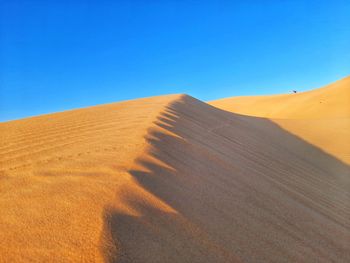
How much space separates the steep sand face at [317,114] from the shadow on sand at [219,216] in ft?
16.9

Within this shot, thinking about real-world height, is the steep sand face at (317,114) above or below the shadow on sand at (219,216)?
above

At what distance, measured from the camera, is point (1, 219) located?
1753mm

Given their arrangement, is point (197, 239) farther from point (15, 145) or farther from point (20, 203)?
point (15, 145)

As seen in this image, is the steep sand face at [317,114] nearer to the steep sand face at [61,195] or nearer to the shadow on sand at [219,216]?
the shadow on sand at [219,216]

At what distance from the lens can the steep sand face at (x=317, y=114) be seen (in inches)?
376

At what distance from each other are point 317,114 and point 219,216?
20689 mm

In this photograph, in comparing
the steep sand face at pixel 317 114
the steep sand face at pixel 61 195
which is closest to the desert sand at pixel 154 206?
the steep sand face at pixel 61 195

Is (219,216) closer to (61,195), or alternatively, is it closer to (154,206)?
(154,206)

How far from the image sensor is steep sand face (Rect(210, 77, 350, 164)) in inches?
376

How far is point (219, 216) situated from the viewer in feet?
7.03

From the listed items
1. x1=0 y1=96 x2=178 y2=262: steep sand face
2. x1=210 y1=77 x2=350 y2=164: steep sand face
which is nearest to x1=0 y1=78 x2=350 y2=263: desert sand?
x1=0 y1=96 x2=178 y2=262: steep sand face

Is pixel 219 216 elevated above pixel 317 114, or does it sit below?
below

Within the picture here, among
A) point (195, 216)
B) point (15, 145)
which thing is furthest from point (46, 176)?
point (15, 145)

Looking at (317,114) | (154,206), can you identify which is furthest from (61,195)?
(317,114)
